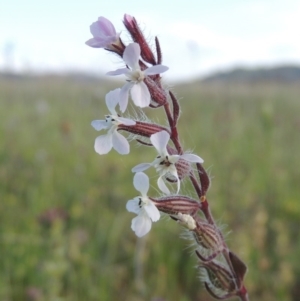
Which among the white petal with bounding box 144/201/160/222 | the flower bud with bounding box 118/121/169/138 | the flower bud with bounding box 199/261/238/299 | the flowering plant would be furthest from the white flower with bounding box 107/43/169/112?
the flower bud with bounding box 199/261/238/299

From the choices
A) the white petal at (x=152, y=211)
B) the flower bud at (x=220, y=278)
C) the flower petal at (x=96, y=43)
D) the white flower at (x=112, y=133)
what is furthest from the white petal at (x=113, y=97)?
the flower bud at (x=220, y=278)

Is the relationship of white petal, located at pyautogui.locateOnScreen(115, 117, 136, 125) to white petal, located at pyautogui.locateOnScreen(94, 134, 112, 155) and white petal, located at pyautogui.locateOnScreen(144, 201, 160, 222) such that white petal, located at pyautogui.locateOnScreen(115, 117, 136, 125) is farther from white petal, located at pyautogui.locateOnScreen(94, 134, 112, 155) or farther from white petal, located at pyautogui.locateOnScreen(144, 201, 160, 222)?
white petal, located at pyautogui.locateOnScreen(144, 201, 160, 222)

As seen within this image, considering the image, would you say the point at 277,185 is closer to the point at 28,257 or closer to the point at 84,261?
the point at 84,261

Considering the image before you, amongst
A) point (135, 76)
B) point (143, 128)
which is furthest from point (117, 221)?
point (135, 76)

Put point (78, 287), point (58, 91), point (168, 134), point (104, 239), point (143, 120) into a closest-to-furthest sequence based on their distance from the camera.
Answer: point (168, 134) < point (143, 120) < point (78, 287) < point (104, 239) < point (58, 91)

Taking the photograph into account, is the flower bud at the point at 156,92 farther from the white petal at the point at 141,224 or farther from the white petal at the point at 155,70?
the white petal at the point at 141,224

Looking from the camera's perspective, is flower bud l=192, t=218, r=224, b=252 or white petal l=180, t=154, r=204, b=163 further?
flower bud l=192, t=218, r=224, b=252

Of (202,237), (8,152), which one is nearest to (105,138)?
(202,237)
